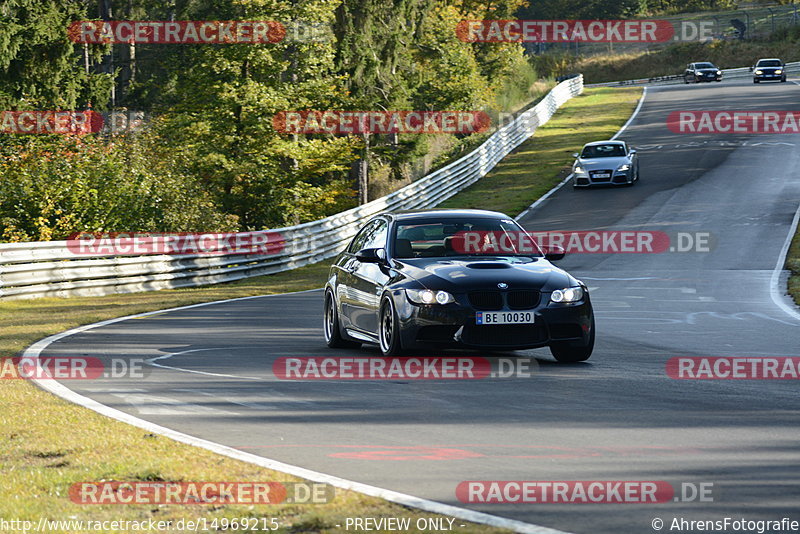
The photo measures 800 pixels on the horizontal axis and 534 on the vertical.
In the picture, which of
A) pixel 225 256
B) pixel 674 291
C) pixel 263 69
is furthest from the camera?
pixel 263 69

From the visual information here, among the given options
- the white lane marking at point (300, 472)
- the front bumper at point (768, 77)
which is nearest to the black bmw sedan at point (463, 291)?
the white lane marking at point (300, 472)

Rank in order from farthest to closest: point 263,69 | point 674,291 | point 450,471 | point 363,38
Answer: point 363,38 < point 263,69 < point 674,291 < point 450,471

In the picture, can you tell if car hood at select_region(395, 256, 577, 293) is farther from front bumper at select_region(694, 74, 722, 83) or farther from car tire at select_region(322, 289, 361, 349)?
front bumper at select_region(694, 74, 722, 83)

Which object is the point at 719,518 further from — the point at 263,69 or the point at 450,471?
the point at 263,69

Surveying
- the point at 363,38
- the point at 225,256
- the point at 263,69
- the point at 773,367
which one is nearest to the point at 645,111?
the point at 363,38

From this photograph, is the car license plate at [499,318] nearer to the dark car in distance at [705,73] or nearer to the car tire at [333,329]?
the car tire at [333,329]

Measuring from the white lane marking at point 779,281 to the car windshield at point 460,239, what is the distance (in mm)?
5938

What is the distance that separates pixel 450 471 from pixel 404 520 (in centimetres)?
114

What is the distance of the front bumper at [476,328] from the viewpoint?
35.3 ft

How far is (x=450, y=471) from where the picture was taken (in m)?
6.38

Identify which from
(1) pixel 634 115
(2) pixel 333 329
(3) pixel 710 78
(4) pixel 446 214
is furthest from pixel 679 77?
(4) pixel 446 214

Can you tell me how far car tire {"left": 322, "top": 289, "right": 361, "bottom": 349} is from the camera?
517 inches

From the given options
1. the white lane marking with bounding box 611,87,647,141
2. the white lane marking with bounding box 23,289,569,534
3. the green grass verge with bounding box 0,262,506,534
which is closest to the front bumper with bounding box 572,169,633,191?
the white lane marking with bounding box 611,87,647,141

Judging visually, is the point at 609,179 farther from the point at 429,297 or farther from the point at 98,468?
the point at 98,468
